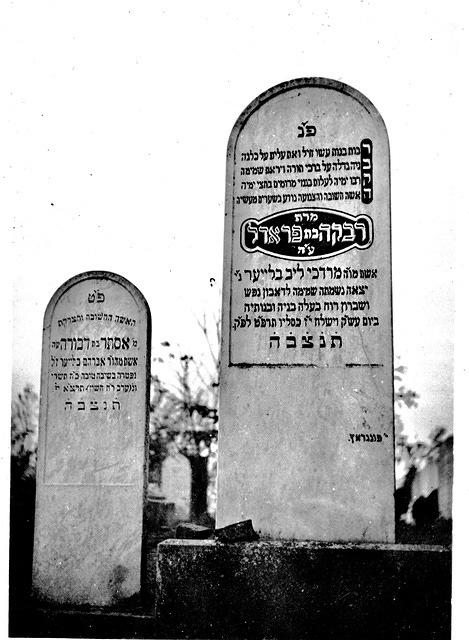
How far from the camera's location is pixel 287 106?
14.9 feet

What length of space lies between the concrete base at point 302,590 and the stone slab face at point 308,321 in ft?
0.85

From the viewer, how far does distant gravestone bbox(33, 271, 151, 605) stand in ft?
16.9

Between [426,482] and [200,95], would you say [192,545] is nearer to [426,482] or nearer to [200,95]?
[200,95]

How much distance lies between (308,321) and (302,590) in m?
1.47

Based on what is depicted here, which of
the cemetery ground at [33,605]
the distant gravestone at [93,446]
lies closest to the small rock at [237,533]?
the cemetery ground at [33,605]

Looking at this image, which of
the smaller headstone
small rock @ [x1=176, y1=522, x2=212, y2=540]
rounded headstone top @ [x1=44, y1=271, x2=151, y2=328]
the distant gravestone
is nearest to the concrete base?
small rock @ [x1=176, y1=522, x2=212, y2=540]

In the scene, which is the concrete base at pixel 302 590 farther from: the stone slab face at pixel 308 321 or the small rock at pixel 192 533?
the small rock at pixel 192 533

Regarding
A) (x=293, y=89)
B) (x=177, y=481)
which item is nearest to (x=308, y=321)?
(x=293, y=89)

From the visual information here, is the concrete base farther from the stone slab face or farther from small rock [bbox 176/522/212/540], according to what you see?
small rock [bbox 176/522/212/540]

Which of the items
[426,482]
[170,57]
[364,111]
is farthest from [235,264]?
[426,482]

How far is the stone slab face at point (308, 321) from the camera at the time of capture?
417 centimetres

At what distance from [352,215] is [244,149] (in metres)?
0.78

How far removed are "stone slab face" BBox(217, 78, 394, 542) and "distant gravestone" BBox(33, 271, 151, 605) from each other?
3.69ft

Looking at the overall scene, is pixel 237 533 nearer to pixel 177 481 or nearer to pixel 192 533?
pixel 192 533
